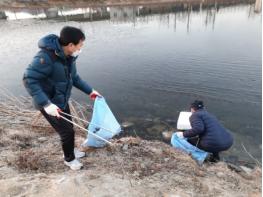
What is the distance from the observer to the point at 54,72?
308 cm

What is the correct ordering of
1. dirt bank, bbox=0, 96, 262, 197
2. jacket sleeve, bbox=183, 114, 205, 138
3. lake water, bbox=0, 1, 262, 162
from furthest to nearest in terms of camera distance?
1. lake water, bbox=0, 1, 262, 162
2. jacket sleeve, bbox=183, 114, 205, 138
3. dirt bank, bbox=0, 96, 262, 197

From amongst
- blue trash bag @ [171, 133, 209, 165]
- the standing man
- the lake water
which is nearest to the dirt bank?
blue trash bag @ [171, 133, 209, 165]

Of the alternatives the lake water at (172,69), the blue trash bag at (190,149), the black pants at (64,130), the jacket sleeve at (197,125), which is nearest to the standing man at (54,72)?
the black pants at (64,130)

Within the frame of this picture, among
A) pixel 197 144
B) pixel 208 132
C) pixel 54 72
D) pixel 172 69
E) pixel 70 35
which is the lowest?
pixel 172 69

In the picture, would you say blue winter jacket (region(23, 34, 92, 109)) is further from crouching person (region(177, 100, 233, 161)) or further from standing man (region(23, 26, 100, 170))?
crouching person (region(177, 100, 233, 161))

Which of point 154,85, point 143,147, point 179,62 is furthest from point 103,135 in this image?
point 179,62

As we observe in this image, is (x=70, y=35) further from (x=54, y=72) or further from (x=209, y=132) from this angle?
(x=209, y=132)

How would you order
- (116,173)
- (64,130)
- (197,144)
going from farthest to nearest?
(197,144) → (116,173) → (64,130)

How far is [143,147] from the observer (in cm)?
474

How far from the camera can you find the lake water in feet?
24.0

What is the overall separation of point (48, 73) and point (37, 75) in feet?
0.42

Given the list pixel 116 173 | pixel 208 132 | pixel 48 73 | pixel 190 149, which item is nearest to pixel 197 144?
pixel 190 149

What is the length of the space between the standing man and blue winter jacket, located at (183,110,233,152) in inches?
91.7

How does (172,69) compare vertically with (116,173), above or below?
below
